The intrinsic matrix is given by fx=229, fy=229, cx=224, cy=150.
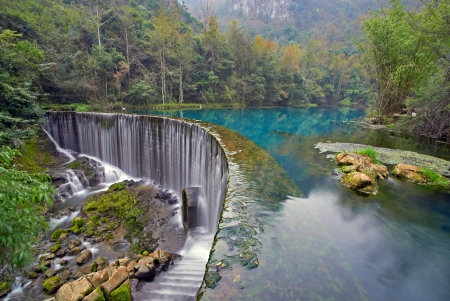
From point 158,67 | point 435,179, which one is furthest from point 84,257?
point 158,67

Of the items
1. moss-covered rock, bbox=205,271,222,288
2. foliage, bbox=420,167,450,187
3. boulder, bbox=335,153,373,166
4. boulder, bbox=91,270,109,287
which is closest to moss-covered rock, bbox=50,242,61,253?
boulder, bbox=91,270,109,287

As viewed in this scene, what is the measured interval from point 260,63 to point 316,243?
4269cm

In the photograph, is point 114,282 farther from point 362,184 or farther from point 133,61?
point 133,61

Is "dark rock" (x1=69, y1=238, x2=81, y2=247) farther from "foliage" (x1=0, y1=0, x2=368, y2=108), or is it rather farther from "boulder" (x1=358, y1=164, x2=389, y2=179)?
"boulder" (x1=358, y1=164, x2=389, y2=179)

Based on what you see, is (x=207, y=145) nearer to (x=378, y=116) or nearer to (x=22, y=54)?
(x=22, y=54)

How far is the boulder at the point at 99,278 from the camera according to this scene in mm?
4047

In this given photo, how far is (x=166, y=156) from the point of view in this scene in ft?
37.2

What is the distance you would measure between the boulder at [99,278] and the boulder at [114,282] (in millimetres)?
165

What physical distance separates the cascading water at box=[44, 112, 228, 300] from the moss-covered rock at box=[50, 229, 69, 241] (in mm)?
3975

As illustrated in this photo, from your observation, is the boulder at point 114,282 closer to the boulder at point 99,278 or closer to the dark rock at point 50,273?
the boulder at point 99,278

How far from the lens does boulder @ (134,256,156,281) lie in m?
4.83

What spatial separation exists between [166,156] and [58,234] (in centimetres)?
531

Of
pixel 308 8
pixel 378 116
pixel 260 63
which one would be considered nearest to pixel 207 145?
pixel 378 116

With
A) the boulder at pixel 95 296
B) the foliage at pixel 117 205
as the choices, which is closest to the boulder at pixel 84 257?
the foliage at pixel 117 205
